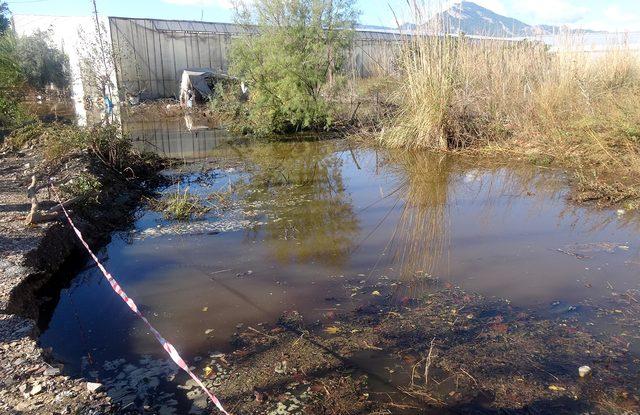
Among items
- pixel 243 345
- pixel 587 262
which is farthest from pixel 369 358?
pixel 587 262

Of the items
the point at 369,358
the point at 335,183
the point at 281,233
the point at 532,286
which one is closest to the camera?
the point at 369,358

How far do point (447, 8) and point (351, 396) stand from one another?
7.63 metres

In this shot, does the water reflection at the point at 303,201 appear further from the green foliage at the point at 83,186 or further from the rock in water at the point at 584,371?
the rock in water at the point at 584,371

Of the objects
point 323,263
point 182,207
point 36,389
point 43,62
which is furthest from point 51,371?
point 43,62

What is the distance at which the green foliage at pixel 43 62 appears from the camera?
20.0 m

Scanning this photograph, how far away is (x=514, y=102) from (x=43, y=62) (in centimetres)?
1958

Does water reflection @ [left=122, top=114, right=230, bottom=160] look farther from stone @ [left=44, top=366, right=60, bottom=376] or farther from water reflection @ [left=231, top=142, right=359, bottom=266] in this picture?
stone @ [left=44, top=366, right=60, bottom=376]

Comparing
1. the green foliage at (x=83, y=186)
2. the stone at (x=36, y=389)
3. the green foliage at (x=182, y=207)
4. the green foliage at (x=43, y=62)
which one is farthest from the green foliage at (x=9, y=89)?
Result: the green foliage at (x=43, y=62)

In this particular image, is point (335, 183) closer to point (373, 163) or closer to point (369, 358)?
point (373, 163)

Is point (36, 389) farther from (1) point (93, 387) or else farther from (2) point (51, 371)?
(1) point (93, 387)

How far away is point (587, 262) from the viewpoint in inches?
153

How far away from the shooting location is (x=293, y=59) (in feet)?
33.7

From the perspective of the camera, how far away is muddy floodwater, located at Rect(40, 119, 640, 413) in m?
2.97

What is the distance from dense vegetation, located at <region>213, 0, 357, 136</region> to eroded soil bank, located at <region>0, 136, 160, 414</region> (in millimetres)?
4046
